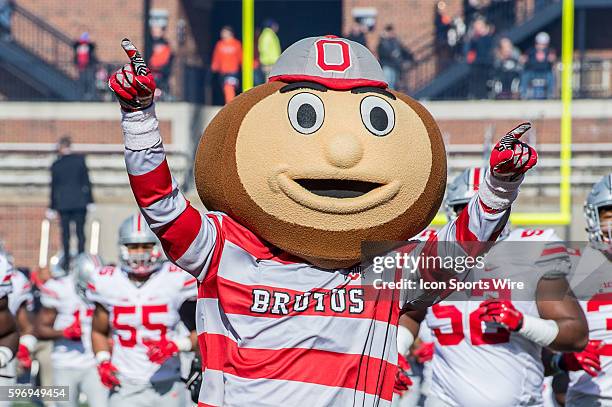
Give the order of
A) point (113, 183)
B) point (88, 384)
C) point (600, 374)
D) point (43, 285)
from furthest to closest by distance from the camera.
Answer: point (113, 183) < point (43, 285) < point (88, 384) < point (600, 374)

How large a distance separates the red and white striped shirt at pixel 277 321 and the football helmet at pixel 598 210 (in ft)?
6.54

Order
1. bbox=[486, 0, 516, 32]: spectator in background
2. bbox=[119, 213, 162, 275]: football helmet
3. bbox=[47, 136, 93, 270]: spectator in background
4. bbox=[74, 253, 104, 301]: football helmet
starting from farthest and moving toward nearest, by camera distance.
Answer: bbox=[486, 0, 516, 32]: spectator in background, bbox=[47, 136, 93, 270]: spectator in background, bbox=[74, 253, 104, 301]: football helmet, bbox=[119, 213, 162, 275]: football helmet

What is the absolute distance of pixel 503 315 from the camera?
19.2ft

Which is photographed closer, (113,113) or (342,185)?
(342,185)

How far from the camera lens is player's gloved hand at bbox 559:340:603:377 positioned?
20.7 feet

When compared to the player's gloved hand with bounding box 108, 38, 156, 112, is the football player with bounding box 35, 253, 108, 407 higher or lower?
lower

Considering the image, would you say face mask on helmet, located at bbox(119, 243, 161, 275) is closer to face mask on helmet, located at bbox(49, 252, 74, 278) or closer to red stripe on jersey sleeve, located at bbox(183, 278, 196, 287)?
red stripe on jersey sleeve, located at bbox(183, 278, 196, 287)

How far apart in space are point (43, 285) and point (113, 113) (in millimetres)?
7822

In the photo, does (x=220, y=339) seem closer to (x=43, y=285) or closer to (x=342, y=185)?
(x=342, y=185)

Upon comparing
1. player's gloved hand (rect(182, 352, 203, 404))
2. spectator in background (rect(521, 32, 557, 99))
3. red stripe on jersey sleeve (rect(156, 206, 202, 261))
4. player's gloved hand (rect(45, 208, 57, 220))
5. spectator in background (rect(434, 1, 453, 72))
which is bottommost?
player's gloved hand (rect(182, 352, 203, 404))

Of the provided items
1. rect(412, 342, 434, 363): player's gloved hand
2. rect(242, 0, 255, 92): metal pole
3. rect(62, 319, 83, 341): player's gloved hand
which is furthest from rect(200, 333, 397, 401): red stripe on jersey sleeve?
rect(242, 0, 255, 92): metal pole

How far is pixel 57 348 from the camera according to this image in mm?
10430

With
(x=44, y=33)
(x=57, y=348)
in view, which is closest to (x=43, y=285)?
(x=57, y=348)

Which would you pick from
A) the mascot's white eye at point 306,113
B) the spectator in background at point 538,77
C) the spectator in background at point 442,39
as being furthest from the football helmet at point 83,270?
the spectator in background at point 442,39
